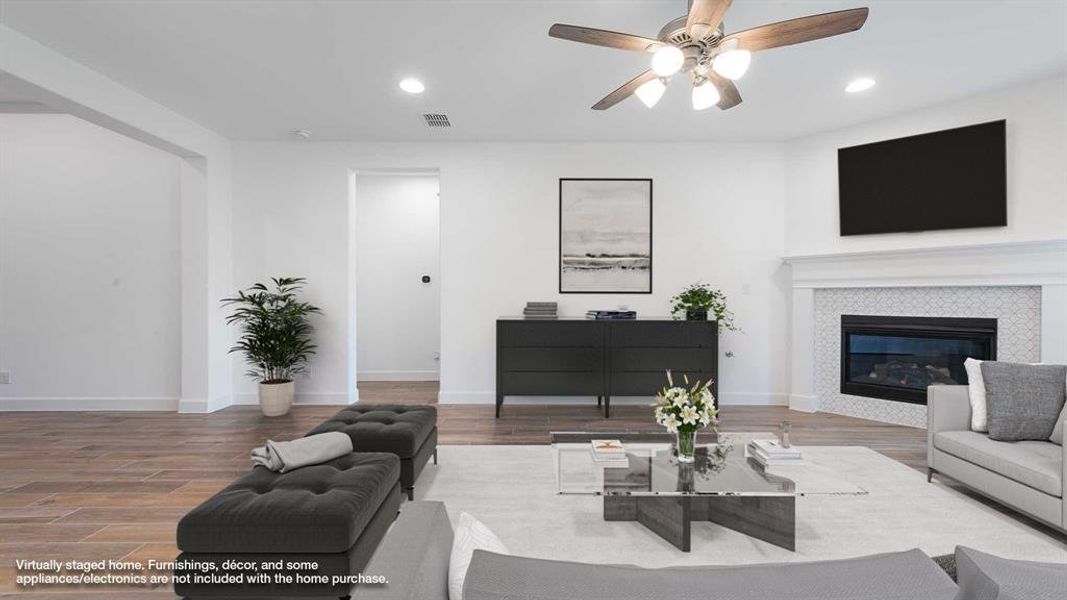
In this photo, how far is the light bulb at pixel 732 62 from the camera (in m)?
2.18

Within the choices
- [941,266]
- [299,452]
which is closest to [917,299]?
[941,266]

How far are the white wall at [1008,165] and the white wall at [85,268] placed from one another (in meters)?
6.67

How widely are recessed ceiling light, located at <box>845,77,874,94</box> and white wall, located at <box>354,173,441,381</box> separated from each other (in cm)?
475

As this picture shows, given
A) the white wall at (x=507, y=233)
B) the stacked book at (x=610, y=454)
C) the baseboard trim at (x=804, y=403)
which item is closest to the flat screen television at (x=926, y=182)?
the white wall at (x=507, y=233)

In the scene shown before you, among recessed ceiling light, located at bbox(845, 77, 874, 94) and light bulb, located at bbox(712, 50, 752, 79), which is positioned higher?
recessed ceiling light, located at bbox(845, 77, 874, 94)

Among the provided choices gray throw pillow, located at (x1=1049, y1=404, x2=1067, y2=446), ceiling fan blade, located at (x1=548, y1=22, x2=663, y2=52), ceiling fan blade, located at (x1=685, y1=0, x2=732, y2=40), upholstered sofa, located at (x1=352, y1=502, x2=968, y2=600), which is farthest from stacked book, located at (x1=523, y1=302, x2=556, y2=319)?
upholstered sofa, located at (x1=352, y1=502, x2=968, y2=600)

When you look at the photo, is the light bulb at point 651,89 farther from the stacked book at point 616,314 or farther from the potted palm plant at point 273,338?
the potted palm plant at point 273,338

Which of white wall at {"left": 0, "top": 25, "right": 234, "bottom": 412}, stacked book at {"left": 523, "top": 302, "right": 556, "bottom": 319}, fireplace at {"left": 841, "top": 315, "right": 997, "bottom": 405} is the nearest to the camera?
fireplace at {"left": 841, "top": 315, "right": 997, "bottom": 405}

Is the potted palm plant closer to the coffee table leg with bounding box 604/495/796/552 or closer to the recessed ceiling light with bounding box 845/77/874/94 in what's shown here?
the coffee table leg with bounding box 604/495/796/552

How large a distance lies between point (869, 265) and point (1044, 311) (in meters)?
1.22

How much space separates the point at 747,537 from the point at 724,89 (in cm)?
238

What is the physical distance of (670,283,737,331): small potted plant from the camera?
183 inches

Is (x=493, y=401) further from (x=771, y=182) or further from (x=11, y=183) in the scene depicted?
(x=11, y=183)

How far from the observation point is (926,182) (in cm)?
423
